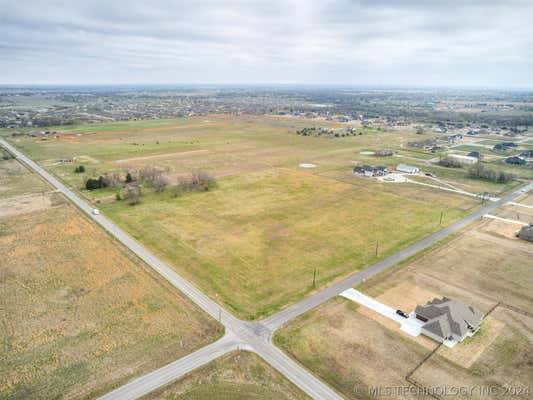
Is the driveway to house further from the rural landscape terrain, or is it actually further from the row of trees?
the row of trees

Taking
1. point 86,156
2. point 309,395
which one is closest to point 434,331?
point 309,395

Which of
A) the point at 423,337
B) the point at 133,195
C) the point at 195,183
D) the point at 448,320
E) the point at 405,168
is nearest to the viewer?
the point at 423,337

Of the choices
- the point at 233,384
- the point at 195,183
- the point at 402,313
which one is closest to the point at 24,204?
the point at 195,183

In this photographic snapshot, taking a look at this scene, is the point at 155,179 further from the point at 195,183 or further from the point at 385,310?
the point at 385,310

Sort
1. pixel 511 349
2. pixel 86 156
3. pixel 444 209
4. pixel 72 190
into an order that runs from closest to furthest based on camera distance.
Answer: pixel 511 349, pixel 444 209, pixel 72 190, pixel 86 156

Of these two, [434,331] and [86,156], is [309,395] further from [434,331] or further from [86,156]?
[86,156]

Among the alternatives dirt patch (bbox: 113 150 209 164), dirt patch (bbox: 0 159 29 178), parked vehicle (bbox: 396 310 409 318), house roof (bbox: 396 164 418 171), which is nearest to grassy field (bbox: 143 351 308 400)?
parked vehicle (bbox: 396 310 409 318)
